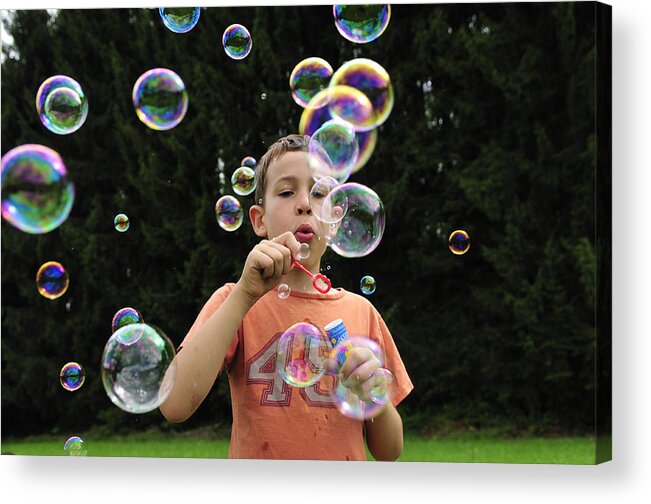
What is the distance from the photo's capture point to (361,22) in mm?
3660

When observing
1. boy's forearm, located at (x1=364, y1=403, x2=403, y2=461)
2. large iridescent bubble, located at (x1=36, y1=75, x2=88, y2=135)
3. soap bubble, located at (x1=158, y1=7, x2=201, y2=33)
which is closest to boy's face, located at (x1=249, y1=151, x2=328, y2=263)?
boy's forearm, located at (x1=364, y1=403, x2=403, y2=461)

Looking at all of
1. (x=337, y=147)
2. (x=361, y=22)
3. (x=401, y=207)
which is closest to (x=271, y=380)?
(x=337, y=147)

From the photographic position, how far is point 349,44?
254 inches

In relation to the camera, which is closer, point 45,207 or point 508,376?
point 45,207

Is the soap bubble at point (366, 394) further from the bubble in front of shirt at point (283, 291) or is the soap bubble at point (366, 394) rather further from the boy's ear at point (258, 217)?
the boy's ear at point (258, 217)

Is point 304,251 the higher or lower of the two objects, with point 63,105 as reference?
lower

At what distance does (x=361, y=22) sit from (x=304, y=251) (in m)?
1.75

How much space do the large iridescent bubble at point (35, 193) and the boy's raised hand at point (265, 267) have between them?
1.28 meters

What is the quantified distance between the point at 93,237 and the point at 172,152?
81 cm

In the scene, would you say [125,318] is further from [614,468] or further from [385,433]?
[614,468]

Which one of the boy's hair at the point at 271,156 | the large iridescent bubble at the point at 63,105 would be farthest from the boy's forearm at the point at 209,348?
the large iridescent bubble at the point at 63,105

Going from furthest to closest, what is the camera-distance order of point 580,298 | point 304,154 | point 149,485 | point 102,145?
1. point 102,145
2. point 580,298
3. point 149,485
4. point 304,154

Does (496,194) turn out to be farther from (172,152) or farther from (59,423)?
(59,423)

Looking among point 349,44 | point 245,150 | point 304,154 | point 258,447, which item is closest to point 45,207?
point 304,154
